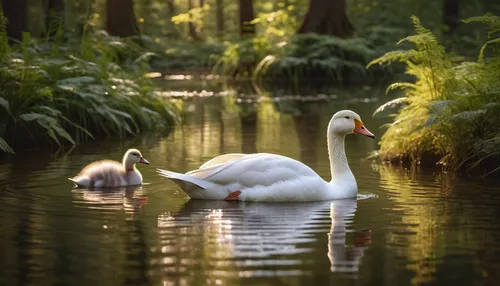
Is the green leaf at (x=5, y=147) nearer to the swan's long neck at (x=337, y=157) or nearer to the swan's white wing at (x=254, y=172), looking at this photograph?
the swan's white wing at (x=254, y=172)

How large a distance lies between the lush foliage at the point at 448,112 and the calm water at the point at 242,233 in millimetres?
452

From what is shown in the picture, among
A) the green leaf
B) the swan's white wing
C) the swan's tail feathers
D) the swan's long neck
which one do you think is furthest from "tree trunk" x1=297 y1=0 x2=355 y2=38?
the swan's tail feathers

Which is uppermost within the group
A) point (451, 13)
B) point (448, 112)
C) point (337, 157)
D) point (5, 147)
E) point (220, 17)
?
point (220, 17)

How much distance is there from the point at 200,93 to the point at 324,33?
27.7 ft

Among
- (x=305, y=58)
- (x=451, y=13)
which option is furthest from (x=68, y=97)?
(x=451, y=13)

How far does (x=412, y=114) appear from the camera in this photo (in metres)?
13.6

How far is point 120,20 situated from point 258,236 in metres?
29.8

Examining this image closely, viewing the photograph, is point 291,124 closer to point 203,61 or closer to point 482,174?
point 482,174

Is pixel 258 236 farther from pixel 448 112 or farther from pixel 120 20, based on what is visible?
pixel 120 20

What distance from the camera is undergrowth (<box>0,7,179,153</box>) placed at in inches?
589

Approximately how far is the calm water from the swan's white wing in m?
0.24

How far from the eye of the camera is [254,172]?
34.0 ft

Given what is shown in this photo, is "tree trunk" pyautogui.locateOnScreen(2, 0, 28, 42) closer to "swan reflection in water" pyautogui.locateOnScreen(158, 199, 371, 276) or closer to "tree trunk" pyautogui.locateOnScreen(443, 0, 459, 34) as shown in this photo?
"swan reflection in water" pyautogui.locateOnScreen(158, 199, 371, 276)

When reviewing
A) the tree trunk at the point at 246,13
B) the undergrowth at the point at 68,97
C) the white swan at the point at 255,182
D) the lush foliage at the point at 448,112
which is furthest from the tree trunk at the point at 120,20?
the white swan at the point at 255,182
